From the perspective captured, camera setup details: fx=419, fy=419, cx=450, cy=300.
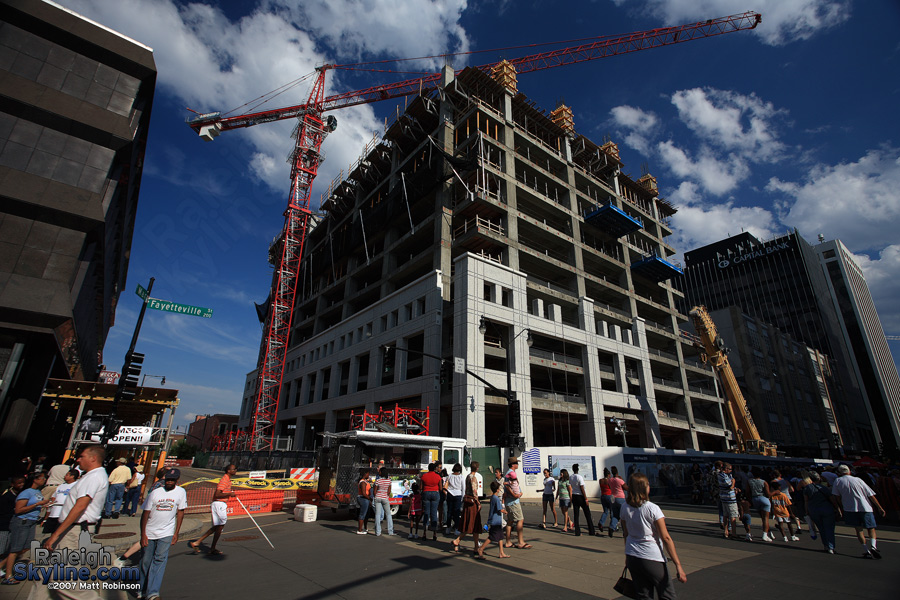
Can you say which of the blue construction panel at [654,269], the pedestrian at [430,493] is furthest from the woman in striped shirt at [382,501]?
the blue construction panel at [654,269]

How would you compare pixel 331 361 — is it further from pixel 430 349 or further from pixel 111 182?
pixel 111 182

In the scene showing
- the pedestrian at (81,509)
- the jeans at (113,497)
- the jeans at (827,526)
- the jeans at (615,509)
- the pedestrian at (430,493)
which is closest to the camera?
the pedestrian at (81,509)

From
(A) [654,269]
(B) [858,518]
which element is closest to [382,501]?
(B) [858,518]

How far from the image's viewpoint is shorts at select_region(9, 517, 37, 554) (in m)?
6.77

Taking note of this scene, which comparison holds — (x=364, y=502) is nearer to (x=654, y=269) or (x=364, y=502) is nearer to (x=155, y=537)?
(x=155, y=537)

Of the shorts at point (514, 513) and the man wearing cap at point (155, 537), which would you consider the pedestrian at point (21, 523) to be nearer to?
the man wearing cap at point (155, 537)

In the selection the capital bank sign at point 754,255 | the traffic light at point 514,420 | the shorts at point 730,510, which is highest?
the capital bank sign at point 754,255

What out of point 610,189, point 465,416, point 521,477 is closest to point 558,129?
point 610,189

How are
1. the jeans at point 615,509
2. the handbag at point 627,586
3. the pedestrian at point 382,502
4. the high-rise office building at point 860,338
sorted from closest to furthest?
the handbag at point 627,586, the pedestrian at point 382,502, the jeans at point 615,509, the high-rise office building at point 860,338

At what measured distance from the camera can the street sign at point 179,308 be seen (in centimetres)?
1488

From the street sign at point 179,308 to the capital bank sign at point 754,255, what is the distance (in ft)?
402

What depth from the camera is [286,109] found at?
Answer: 205 feet

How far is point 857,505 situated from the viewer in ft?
31.8

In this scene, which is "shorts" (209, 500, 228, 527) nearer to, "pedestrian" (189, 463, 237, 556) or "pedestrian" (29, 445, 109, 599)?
"pedestrian" (189, 463, 237, 556)
